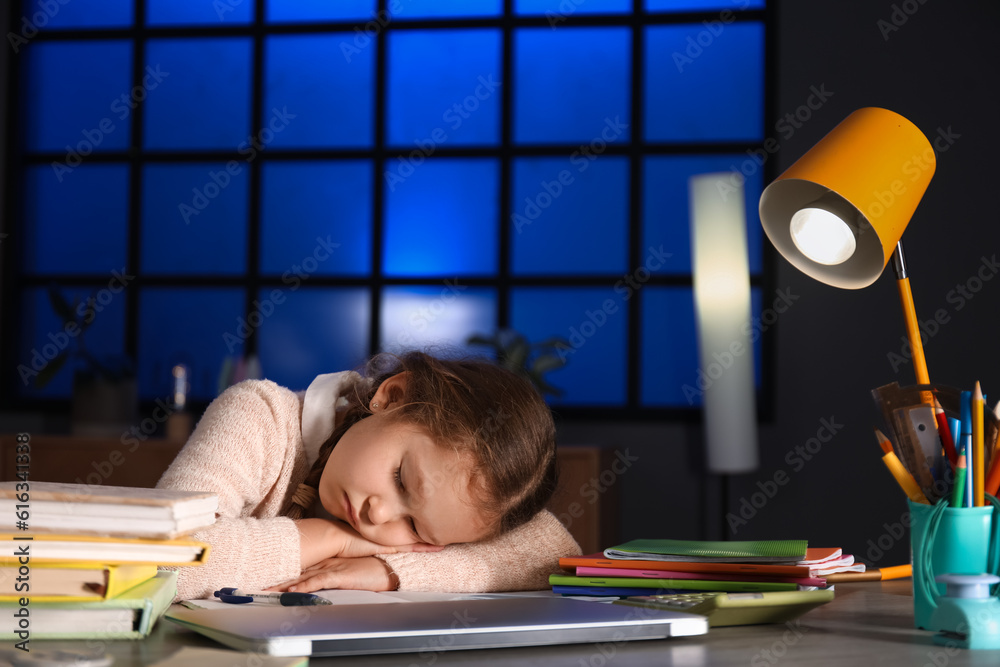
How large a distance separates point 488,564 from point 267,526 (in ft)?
0.86

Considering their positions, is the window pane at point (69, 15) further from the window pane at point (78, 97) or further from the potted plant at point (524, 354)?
the potted plant at point (524, 354)

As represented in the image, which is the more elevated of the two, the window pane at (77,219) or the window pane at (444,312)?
the window pane at (77,219)

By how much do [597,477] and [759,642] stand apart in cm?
210

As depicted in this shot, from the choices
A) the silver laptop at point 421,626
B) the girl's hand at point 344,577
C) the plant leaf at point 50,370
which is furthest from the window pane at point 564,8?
the silver laptop at point 421,626

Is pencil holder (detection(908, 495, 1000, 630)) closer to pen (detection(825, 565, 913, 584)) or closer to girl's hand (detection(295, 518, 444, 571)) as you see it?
pen (detection(825, 565, 913, 584))

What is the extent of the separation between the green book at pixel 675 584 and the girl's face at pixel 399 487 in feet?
0.50

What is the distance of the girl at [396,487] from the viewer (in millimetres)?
1027

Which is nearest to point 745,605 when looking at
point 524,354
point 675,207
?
point 524,354

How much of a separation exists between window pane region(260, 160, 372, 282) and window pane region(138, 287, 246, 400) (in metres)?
0.24

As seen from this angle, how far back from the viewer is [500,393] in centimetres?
114

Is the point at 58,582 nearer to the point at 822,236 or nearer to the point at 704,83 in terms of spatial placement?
the point at 822,236

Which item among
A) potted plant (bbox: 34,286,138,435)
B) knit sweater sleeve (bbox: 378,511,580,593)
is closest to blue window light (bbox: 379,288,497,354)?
potted plant (bbox: 34,286,138,435)

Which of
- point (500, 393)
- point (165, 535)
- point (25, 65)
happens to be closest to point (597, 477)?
point (500, 393)

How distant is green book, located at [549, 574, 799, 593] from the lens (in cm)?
88
